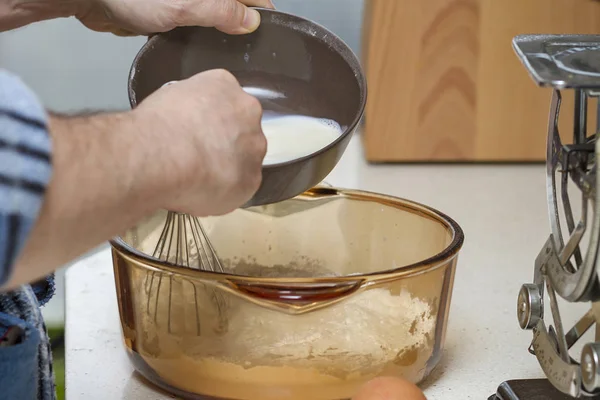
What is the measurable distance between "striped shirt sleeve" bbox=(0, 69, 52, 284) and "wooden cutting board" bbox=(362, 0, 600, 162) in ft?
2.74

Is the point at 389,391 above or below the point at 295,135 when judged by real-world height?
below

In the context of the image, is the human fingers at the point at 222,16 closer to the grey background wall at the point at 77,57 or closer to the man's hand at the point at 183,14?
the man's hand at the point at 183,14

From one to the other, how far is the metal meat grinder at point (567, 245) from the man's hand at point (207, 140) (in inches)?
6.6

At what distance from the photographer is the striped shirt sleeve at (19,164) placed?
0.37 meters

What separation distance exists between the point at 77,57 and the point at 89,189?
974mm

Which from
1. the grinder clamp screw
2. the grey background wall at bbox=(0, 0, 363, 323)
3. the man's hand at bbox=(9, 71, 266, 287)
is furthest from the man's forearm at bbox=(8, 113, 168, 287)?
the grey background wall at bbox=(0, 0, 363, 323)

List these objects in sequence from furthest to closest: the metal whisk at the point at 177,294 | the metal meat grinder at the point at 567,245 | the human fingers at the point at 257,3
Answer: the human fingers at the point at 257,3 < the metal whisk at the point at 177,294 < the metal meat grinder at the point at 567,245

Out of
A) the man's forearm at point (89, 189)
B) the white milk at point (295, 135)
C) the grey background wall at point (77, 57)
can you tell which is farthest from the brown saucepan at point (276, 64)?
the grey background wall at point (77, 57)

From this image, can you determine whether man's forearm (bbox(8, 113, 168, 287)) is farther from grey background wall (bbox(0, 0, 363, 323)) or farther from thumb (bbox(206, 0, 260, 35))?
grey background wall (bbox(0, 0, 363, 323))

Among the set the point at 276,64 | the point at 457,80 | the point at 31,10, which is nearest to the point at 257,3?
the point at 276,64

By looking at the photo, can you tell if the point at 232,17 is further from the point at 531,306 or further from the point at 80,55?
the point at 80,55

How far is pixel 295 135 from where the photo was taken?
0.65 m

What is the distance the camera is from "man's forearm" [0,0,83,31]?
0.75m

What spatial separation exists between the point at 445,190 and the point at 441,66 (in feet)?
0.57
